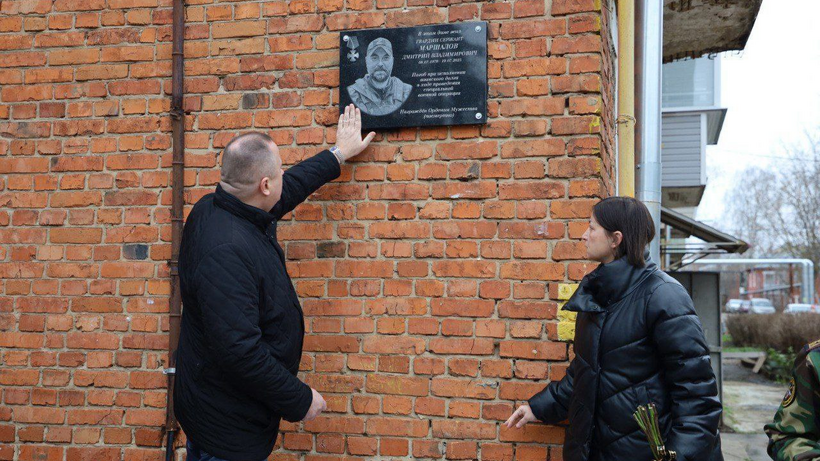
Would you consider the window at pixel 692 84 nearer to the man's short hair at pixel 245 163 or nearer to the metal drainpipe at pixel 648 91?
the metal drainpipe at pixel 648 91

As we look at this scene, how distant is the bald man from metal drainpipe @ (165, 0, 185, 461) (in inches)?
29.6

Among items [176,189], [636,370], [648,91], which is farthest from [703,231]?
[176,189]

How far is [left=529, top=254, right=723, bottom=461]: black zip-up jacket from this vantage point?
7.45 feet

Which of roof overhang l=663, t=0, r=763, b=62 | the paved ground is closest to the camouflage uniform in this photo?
roof overhang l=663, t=0, r=763, b=62

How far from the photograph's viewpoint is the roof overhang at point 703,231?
9977mm

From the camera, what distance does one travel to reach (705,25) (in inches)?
276

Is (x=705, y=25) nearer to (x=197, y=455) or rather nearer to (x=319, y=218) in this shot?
(x=319, y=218)

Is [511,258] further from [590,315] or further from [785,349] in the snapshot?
[785,349]

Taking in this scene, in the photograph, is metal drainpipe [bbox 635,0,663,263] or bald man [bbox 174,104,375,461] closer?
bald man [bbox 174,104,375,461]

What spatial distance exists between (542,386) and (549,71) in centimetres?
144

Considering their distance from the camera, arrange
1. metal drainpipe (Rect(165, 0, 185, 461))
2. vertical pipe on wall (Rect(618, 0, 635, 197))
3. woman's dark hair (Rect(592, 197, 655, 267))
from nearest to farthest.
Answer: woman's dark hair (Rect(592, 197, 655, 267))
metal drainpipe (Rect(165, 0, 185, 461))
vertical pipe on wall (Rect(618, 0, 635, 197))

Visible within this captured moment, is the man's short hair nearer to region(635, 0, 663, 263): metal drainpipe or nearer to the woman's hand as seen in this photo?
the woman's hand

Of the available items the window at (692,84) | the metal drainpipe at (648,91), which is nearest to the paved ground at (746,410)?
the metal drainpipe at (648,91)

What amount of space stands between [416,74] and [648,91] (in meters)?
1.85
